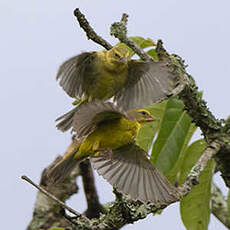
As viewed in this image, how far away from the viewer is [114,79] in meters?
3.19

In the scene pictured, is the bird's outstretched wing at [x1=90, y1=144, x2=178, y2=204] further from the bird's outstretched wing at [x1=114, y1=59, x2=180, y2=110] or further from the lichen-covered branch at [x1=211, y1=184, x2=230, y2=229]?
the lichen-covered branch at [x1=211, y1=184, x2=230, y2=229]

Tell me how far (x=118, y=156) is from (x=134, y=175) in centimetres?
21

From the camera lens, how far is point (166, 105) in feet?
10.6

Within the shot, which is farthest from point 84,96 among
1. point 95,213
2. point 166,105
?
point 95,213

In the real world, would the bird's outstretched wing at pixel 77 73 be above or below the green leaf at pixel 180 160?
above

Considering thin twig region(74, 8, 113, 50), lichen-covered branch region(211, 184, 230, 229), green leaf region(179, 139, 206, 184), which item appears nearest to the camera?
thin twig region(74, 8, 113, 50)

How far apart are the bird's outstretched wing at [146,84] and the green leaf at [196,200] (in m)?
0.49

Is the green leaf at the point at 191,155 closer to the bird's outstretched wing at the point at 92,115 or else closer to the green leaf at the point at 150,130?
the green leaf at the point at 150,130

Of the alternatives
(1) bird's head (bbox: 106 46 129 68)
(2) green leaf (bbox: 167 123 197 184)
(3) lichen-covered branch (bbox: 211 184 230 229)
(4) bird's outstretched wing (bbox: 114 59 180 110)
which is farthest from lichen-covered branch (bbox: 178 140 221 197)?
(3) lichen-covered branch (bbox: 211 184 230 229)

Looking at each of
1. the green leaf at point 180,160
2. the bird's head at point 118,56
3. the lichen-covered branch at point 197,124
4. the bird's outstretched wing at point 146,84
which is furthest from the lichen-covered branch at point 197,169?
the bird's head at point 118,56

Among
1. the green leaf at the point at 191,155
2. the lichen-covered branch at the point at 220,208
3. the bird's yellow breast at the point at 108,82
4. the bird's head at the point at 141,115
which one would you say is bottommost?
the lichen-covered branch at the point at 220,208

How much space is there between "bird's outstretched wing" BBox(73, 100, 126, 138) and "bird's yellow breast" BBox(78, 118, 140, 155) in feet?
0.15

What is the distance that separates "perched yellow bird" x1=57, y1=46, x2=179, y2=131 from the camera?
2775 mm

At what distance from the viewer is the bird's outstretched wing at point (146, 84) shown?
270cm
